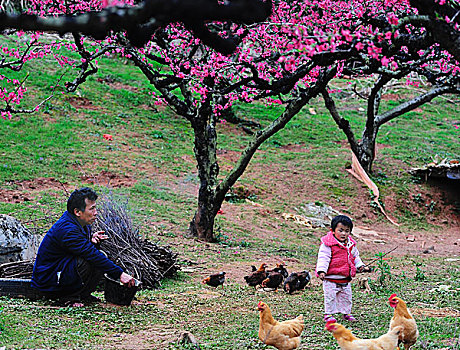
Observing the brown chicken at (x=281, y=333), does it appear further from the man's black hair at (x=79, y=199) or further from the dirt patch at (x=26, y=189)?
the dirt patch at (x=26, y=189)

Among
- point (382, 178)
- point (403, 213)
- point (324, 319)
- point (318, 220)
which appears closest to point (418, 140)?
point (382, 178)

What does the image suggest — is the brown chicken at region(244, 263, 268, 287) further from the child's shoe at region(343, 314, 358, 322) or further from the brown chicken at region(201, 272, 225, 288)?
the child's shoe at region(343, 314, 358, 322)

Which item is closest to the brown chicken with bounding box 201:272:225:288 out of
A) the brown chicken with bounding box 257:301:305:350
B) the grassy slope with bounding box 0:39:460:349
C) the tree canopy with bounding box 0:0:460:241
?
the grassy slope with bounding box 0:39:460:349

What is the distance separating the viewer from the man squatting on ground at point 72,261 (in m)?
5.37

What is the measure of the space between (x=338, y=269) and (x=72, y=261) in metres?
2.90

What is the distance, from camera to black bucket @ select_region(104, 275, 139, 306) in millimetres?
5672

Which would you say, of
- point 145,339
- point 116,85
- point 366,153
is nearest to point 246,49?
point 366,153

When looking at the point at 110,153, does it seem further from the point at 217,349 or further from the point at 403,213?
the point at 217,349

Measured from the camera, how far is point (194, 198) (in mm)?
14562

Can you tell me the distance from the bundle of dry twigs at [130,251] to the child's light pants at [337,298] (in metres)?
2.62

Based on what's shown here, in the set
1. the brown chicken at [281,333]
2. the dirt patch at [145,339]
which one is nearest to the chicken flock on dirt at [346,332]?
the brown chicken at [281,333]

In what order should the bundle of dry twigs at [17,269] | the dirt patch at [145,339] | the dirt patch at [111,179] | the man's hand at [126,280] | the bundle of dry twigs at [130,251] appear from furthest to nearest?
the dirt patch at [111,179] < the bundle of dry twigs at [130,251] < the bundle of dry twigs at [17,269] < the man's hand at [126,280] < the dirt patch at [145,339]

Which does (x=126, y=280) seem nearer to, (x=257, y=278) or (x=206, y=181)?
A: (x=257, y=278)

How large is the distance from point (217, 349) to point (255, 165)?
46.8 feet
